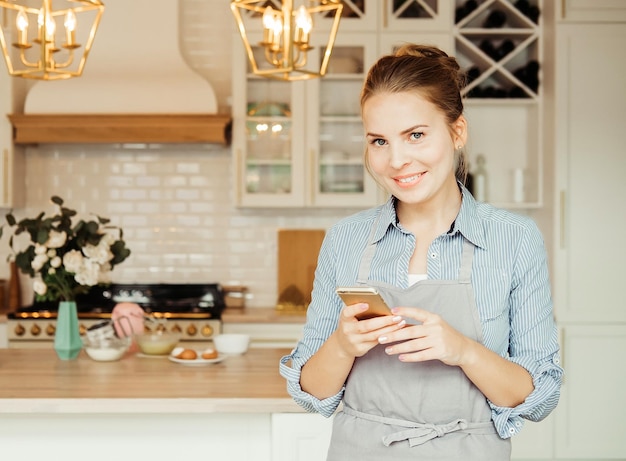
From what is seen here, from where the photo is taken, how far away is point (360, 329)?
144cm

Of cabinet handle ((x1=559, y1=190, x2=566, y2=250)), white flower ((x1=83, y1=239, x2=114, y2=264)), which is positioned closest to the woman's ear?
white flower ((x1=83, y1=239, x2=114, y2=264))

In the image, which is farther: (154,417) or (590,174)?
(590,174)

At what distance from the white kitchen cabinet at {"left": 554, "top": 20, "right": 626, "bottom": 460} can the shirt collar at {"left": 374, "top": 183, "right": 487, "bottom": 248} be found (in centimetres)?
321

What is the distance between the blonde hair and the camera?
1.56m

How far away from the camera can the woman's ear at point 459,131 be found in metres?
1.63

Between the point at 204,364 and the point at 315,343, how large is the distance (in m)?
1.46

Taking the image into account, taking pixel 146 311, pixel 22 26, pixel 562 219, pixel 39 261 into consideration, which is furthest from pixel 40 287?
pixel 562 219

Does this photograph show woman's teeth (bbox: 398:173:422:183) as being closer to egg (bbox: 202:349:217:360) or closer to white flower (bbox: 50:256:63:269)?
egg (bbox: 202:349:217:360)

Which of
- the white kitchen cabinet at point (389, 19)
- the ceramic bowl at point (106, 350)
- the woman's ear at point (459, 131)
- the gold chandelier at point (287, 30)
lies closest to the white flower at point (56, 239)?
the ceramic bowl at point (106, 350)

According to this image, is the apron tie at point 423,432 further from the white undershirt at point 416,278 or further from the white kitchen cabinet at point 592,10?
the white kitchen cabinet at point 592,10

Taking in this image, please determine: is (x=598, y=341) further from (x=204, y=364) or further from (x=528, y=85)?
(x=204, y=364)

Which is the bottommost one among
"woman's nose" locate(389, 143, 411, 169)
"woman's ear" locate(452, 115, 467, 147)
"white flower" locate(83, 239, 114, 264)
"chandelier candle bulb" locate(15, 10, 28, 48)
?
"white flower" locate(83, 239, 114, 264)

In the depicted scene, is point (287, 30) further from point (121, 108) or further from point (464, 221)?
point (121, 108)

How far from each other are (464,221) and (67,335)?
2.05 metres
